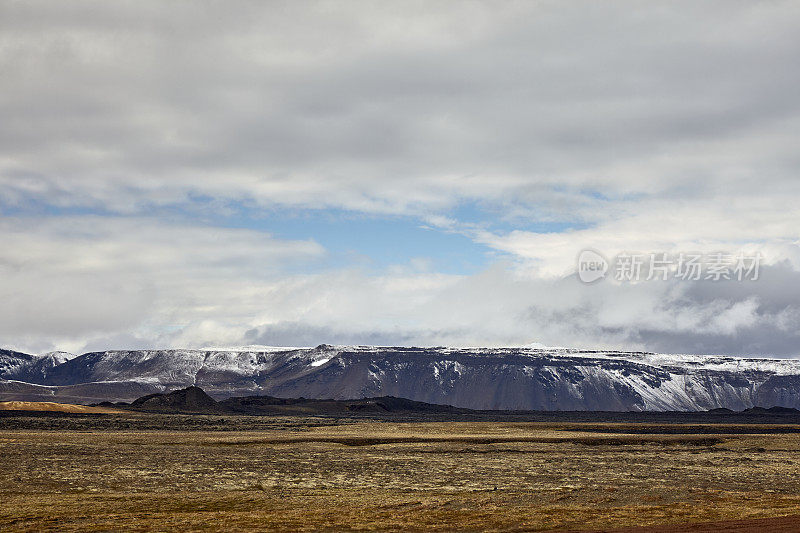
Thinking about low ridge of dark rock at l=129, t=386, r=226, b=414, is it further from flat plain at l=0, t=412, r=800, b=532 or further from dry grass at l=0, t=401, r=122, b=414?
flat plain at l=0, t=412, r=800, b=532

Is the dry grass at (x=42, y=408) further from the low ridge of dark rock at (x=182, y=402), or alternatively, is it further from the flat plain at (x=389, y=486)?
the flat plain at (x=389, y=486)

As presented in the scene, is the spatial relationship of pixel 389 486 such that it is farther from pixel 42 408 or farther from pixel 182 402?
pixel 182 402

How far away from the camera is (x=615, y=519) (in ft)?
93.2

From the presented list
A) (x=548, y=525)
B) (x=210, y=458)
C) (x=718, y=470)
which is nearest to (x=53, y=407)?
(x=210, y=458)

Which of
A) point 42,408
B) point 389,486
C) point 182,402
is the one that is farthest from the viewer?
point 182,402

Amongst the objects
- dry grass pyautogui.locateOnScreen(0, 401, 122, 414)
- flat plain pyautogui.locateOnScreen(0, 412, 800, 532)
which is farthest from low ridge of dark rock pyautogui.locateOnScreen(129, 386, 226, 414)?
flat plain pyautogui.locateOnScreen(0, 412, 800, 532)

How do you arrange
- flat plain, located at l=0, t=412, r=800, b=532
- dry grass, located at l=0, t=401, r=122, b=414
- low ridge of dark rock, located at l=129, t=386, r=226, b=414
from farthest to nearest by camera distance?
low ridge of dark rock, located at l=129, t=386, r=226, b=414
dry grass, located at l=0, t=401, r=122, b=414
flat plain, located at l=0, t=412, r=800, b=532

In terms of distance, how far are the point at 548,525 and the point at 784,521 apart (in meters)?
7.46

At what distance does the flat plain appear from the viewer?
91.4ft

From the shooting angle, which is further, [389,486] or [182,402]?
[182,402]

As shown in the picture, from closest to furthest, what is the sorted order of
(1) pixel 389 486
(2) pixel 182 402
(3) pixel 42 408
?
1. (1) pixel 389 486
2. (3) pixel 42 408
3. (2) pixel 182 402

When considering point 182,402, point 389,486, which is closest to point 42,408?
point 182,402

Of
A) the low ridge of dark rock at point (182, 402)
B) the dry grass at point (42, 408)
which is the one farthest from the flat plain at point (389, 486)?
the low ridge of dark rock at point (182, 402)

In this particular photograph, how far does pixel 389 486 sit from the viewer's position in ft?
129
